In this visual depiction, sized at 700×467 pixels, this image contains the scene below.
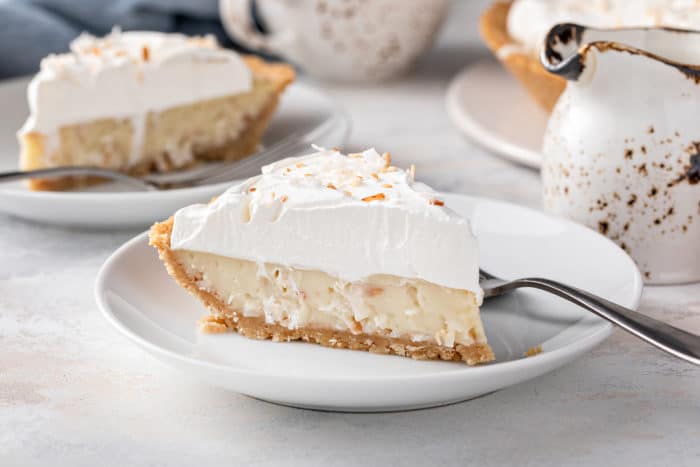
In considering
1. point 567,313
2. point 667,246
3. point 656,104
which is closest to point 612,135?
point 656,104

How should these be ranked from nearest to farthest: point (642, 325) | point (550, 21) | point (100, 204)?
point (642, 325) → point (100, 204) → point (550, 21)

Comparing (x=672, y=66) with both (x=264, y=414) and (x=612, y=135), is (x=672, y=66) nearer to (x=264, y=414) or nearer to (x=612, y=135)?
(x=612, y=135)

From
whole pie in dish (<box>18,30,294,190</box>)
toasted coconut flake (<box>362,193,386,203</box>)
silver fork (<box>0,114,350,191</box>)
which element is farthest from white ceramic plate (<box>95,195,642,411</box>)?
whole pie in dish (<box>18,30,294,190</box>)

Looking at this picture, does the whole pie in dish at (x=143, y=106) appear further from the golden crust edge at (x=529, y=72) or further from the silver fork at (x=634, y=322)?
the silver fork at (x=634, y=322)

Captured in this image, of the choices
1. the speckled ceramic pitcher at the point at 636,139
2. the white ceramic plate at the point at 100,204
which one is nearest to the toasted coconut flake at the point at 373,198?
the speckled ceramic pitcher at the point at 636,139

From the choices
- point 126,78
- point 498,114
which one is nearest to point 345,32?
point 498,114

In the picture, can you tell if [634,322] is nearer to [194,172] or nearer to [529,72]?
[529,72]
